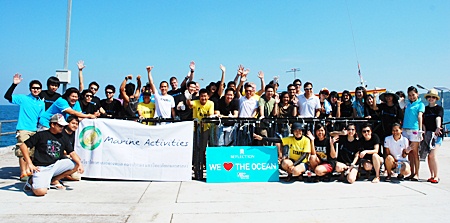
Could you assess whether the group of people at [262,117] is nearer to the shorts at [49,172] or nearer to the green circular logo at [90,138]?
the shorts at [49,172]

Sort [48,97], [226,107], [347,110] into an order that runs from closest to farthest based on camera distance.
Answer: [48,97], [226,107], [347,110]

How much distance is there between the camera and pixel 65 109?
6.77m

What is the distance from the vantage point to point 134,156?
703cm

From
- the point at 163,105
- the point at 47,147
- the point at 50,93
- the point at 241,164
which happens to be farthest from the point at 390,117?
the point at 50,93

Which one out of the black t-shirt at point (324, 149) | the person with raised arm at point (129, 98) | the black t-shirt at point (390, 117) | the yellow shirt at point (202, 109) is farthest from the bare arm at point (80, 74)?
the black t-shirt at point (390, 117)

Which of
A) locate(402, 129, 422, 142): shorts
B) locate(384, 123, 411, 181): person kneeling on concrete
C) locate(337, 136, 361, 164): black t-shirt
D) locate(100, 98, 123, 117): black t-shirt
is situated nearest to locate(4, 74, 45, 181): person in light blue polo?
locate(100, 98, 123, 117): black t-shirt

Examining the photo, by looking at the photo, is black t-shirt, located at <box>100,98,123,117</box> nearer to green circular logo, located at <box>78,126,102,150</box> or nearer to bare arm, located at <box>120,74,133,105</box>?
bare arm, located at <box>120,74,133,105</box>

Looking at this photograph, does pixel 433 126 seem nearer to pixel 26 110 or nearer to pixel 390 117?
pixel 390 117

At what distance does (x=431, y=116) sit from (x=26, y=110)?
25.2 ft

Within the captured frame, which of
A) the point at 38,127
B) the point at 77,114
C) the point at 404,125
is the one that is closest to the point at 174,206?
the point at 77,114

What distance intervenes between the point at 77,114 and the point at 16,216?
8.87 ft

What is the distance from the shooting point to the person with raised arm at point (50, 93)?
7.07 m

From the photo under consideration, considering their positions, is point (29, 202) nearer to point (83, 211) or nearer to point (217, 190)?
point (83, 211)

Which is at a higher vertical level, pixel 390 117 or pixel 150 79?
pixel 150 79
